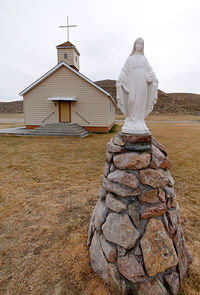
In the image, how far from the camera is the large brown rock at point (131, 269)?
6.93 feet

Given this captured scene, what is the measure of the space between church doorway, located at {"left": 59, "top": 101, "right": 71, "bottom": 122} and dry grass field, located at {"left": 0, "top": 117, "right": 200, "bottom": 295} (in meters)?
8.64

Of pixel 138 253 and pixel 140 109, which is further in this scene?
pixel 140 109

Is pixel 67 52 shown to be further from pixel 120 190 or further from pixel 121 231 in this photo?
pixel 121 231

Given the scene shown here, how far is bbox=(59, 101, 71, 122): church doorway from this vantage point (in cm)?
1511

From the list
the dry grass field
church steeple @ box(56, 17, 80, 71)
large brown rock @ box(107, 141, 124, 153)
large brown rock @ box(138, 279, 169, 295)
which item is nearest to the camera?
large brown rock @ box(138, 279, 169, 295)

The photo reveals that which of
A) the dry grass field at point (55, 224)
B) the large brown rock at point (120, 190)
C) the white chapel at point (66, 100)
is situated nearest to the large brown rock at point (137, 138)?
the large brown rock at point (120, 190)

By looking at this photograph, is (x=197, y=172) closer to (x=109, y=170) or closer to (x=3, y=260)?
(x=109, y=170)

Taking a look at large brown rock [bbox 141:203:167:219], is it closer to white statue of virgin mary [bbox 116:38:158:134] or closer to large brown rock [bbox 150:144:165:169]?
large brown rock [bbox 150:144:165:169]

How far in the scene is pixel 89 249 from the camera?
2812 mm

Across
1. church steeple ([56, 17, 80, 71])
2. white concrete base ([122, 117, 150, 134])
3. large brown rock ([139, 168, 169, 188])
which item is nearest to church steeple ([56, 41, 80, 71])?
church steeple ([56, 17, 80, 71])

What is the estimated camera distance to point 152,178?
2.29m

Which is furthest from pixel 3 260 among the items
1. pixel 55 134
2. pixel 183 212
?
pixel 55 134

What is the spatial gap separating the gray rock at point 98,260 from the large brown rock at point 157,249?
0.59m

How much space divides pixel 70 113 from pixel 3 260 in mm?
13526
